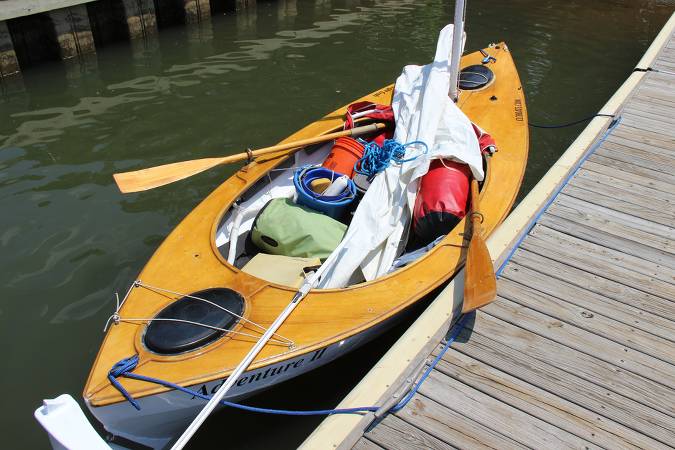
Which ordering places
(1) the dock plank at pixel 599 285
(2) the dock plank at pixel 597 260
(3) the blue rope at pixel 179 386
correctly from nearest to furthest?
1. (3) the blue rope at pixel 179 386
2. (1) the dock plank at pixel 599 285
3. (2) the dock plank at pixel 597 260

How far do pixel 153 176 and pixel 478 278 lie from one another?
2.93 meters

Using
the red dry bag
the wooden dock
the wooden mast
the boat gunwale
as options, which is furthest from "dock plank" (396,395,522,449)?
the wooden mast

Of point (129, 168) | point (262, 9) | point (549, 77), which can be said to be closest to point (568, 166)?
point (129, 168)

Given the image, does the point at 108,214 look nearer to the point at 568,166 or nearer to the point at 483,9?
the point at 568,166

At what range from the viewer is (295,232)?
476 cm

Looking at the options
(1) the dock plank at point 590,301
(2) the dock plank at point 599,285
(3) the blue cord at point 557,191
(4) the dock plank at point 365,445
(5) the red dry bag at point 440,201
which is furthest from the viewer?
(5) the red dry bag at point 440,201

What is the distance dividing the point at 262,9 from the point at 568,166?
1032 cm

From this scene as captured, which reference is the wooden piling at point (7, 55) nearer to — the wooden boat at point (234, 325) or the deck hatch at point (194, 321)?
the wooden boat at point (234, 325)

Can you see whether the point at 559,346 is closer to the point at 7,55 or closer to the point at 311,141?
the point at 311,141

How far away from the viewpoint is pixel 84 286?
563cm

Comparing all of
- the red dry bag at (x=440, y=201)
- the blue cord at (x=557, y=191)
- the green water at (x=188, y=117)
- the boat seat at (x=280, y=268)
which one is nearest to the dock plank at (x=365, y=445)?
the green water at (x=188, y=117)

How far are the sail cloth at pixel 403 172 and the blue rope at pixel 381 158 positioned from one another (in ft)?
0.18

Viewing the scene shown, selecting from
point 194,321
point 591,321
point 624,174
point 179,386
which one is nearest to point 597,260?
point 591,321

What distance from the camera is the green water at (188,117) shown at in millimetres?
4898
